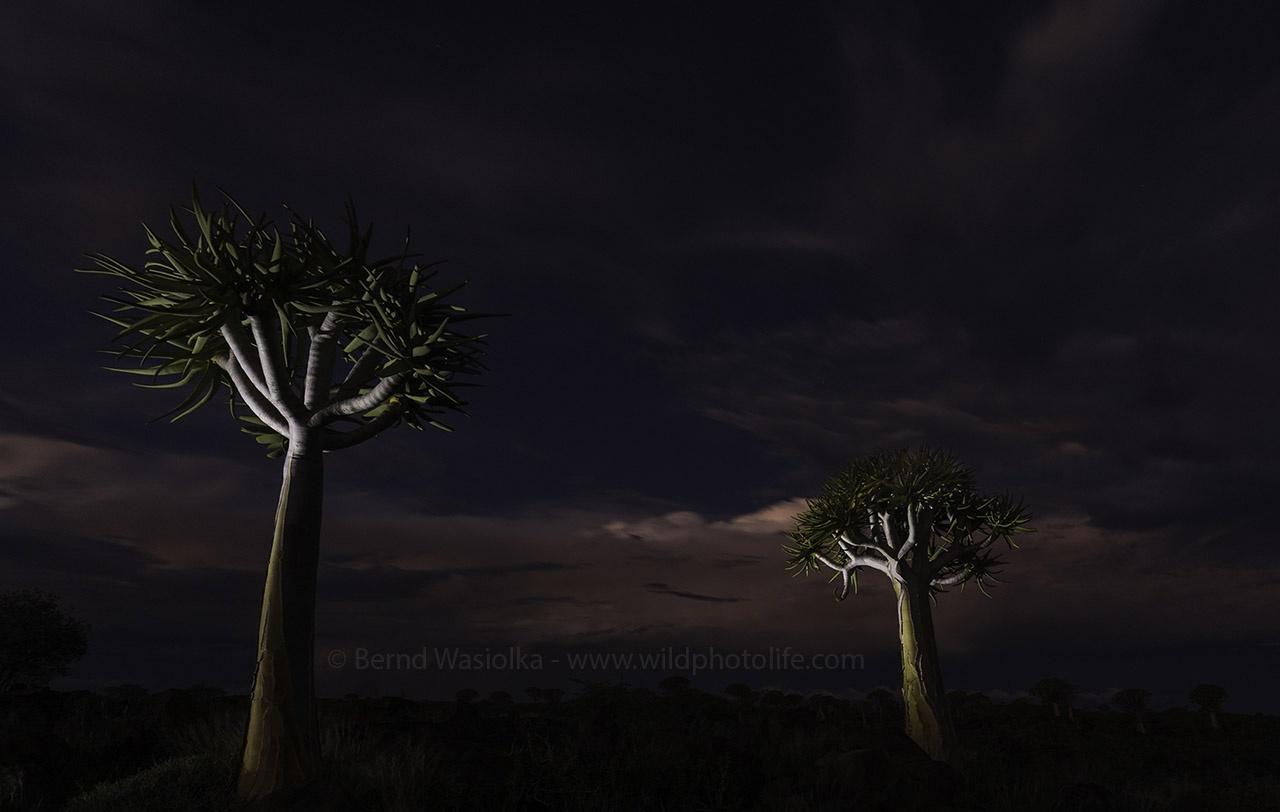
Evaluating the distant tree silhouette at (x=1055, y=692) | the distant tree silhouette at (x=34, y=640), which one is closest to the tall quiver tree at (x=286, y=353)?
the distant tree silhouette at (x=34, y=640)

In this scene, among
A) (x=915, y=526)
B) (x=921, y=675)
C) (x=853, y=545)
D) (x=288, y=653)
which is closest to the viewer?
(x=288, y=653)

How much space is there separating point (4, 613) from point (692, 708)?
2618 cm

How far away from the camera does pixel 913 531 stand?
2134cm

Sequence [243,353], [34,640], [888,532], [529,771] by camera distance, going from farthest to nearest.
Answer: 1. [34,640]
2. [888,532]
3. [243,353]
4. [529,771]

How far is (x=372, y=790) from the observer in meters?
9.75

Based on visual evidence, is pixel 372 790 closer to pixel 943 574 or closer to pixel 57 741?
pixel 57 741

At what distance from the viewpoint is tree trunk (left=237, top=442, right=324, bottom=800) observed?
1007cm

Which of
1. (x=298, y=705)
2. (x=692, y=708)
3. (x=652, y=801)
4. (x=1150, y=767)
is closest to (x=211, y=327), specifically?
(x=298, y=705)

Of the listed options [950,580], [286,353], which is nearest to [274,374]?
[286,353]

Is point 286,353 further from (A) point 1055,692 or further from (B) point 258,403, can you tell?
(A) point 1055,692

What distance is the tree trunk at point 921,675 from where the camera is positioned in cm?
1978

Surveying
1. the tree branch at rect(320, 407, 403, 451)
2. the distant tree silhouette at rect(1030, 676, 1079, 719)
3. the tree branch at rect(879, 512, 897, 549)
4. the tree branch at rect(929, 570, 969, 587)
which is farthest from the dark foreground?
the distant tree silhouette at rect(1030, 676, 1079, 719)

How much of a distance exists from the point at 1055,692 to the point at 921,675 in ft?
84.1

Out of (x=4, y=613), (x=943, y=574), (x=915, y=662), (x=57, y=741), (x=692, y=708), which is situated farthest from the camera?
(x=4, y=613)
